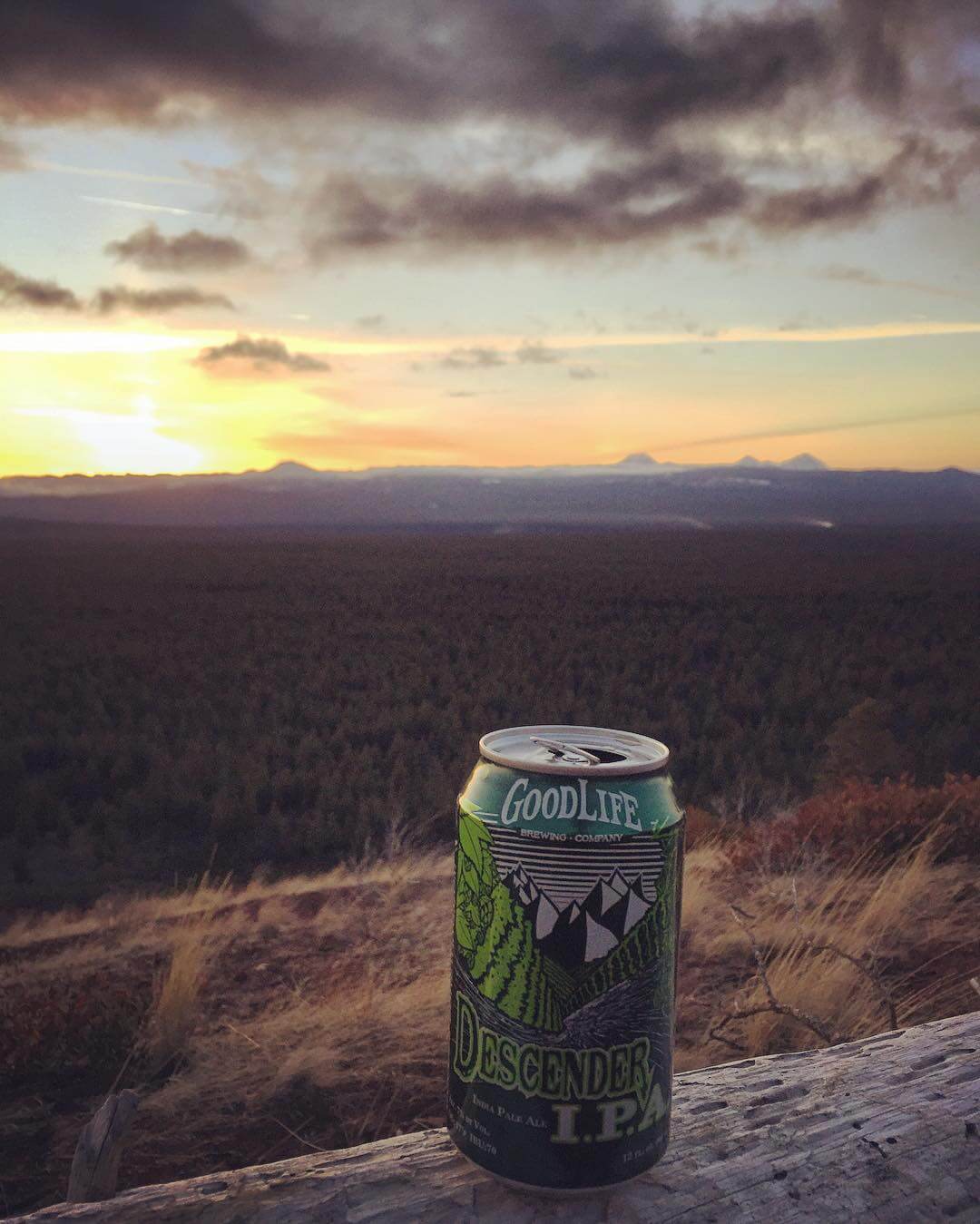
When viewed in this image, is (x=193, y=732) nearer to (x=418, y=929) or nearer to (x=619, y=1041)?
(x=418, y=929)

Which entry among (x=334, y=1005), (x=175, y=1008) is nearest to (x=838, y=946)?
(x=334, y=1005)

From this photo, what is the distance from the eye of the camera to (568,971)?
5.23 feet

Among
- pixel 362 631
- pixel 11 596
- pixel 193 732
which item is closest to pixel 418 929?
pixel 193 732

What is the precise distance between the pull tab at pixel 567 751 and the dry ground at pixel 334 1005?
4.62 feet

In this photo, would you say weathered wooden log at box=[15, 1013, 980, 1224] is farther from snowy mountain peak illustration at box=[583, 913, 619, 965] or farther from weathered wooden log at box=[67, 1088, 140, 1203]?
snowy mountain peak illustration at box=[583, 913, 619, 965]

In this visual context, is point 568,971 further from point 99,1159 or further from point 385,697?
point 385,697

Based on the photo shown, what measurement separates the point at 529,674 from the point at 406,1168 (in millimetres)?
18406

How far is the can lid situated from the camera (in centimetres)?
166

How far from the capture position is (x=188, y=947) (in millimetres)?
4625

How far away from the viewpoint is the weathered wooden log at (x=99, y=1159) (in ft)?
5.43

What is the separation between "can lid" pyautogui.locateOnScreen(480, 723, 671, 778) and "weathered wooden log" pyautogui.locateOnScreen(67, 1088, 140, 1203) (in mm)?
868

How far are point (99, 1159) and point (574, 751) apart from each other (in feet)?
3.49

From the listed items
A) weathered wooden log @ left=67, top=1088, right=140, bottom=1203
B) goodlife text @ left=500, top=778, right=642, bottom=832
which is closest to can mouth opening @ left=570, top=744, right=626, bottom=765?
goodlife text @ left=500, top=778, right=642, bottom=832

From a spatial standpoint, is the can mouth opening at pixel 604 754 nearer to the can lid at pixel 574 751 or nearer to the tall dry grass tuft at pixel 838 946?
the can lid at pixel 574 751
